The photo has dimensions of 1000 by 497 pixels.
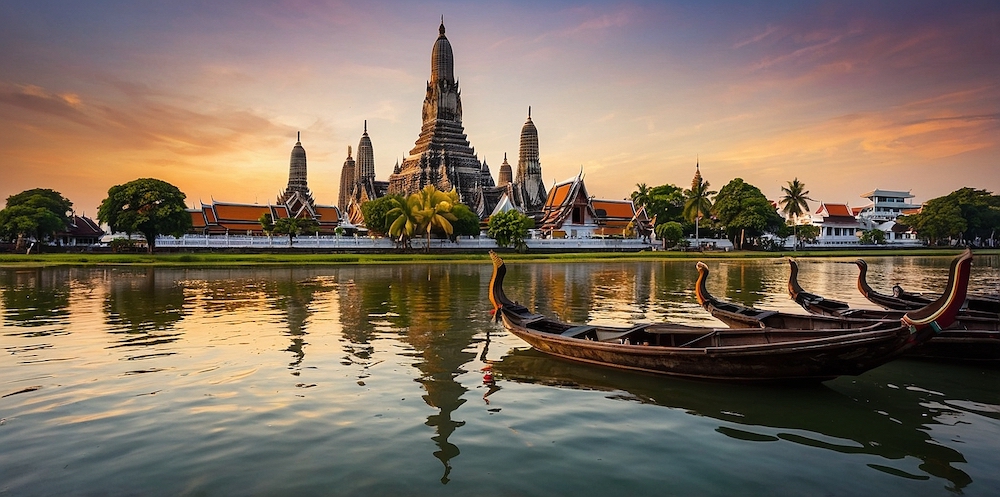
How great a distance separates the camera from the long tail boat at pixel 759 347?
716 cm

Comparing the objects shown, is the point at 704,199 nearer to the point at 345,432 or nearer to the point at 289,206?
the point at 289,206

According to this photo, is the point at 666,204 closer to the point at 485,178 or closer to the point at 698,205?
the point at 698,205

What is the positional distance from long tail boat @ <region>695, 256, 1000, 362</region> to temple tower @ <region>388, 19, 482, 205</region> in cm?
5822

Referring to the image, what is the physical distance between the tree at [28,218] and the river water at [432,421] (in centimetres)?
4304

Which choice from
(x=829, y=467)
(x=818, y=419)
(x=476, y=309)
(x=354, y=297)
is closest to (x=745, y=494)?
(x=829, y=467)

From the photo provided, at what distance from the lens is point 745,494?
206 inches

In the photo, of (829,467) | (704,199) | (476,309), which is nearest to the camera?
(829,467)

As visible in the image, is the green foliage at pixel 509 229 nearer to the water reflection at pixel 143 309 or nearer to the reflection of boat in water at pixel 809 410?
the water reflection at pixel 143 309

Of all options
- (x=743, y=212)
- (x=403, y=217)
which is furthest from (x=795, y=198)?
(x=403, y=217)

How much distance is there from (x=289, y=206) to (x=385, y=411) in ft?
218

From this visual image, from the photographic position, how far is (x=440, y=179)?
6975 centimetres

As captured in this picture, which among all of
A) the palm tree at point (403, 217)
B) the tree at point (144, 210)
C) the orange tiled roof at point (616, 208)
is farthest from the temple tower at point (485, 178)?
the tree at point (144, 210)

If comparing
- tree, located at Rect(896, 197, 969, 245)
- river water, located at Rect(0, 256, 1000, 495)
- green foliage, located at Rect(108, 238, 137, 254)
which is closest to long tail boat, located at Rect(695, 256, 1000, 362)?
river water, located at Rect(0, 256, 1000, 495)

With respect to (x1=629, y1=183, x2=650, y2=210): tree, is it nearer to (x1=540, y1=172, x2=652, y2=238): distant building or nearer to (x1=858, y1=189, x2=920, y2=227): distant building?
(x1=540, y1=172, x2=652, y2=238): distant building
